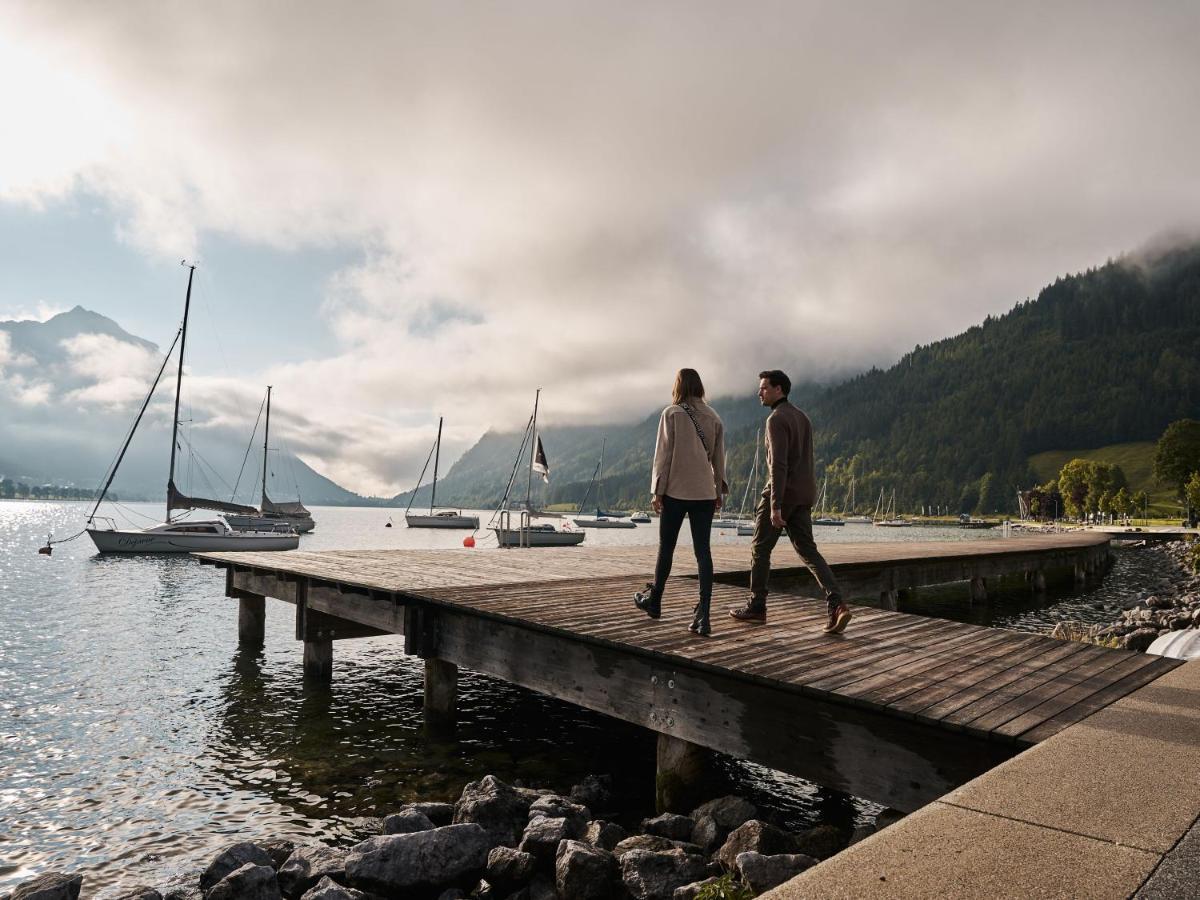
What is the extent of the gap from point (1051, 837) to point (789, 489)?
198 inches

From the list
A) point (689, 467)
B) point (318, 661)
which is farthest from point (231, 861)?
point (318, 661)

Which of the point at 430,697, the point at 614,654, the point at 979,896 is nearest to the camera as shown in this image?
the point at 979,896

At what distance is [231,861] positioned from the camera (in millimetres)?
6457

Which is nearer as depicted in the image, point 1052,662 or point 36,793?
point 1052,662

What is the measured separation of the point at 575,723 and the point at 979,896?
950 centimetres

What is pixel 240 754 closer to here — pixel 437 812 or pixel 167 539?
pixel 437 812

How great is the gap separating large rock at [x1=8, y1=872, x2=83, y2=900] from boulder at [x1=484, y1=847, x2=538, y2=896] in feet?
12.0

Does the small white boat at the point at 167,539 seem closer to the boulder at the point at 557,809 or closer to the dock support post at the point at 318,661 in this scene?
the dock support post at the point at 318,661

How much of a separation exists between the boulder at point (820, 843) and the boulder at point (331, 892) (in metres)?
3.75

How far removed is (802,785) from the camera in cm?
917

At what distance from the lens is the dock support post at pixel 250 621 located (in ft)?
57.8

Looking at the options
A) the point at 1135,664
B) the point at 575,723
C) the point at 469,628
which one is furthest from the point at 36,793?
the point at 1135,664

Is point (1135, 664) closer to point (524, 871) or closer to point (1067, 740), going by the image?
point (1067, 740)

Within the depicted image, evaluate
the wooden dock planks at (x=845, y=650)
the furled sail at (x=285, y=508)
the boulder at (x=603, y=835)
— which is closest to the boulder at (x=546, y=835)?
the boulder at (x=603, y=835)
